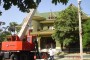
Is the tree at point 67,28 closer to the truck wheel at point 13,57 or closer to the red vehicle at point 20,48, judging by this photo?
the red vehicle at point 20,48

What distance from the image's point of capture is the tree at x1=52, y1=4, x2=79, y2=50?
47000 millimetres

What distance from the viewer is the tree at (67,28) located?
47.0m

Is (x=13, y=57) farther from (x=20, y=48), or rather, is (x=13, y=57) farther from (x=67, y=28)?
(x=67, y=28)

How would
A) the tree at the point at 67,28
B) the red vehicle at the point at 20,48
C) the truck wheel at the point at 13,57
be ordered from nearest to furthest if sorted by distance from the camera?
the truck wheel at the point at 13,57 < the red vehicle at the point at 20,48 < the tree at the point at 67,28

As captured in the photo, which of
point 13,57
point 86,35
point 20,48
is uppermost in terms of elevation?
point 86,35

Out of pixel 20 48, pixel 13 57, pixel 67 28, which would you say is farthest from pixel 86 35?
pixel 13 57

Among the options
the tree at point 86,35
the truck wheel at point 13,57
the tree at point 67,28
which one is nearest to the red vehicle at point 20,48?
the truck wheel at point 13,57

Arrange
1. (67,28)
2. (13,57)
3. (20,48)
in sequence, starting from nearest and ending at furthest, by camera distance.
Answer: (20,48), (13,57), (67,28)

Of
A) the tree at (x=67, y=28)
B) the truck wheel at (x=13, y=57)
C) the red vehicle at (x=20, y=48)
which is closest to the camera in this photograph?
the truck wheel at (x=13, y=57)

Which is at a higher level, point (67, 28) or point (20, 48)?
point (67, 28)

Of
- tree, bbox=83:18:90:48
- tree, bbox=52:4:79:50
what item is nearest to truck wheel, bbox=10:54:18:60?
tree, bbox=83:18:90:48

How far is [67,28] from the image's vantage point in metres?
47.0

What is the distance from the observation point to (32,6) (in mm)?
4680

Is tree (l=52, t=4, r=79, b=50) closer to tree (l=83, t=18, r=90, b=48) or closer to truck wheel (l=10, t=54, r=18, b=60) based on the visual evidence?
tree (l=83, t=18, r=90, b=48)
